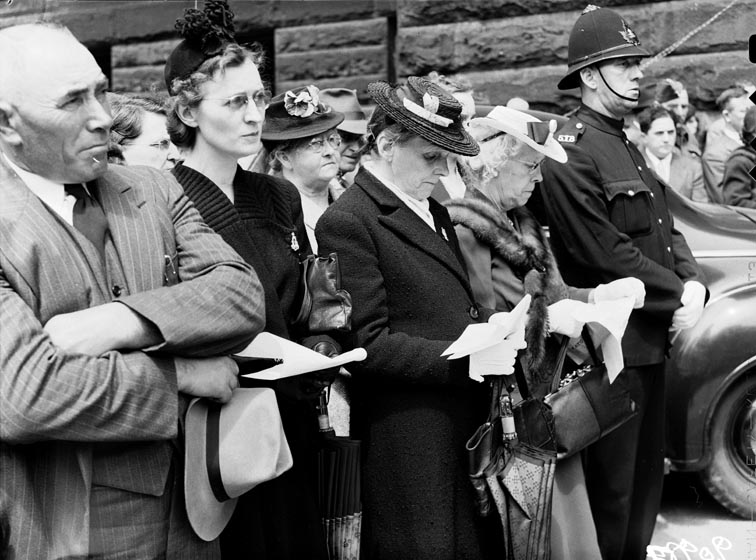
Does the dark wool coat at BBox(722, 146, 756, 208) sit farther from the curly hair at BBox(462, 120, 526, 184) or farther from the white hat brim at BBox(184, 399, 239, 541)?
the white hat brim at BBox(184, 399, 239, 541)

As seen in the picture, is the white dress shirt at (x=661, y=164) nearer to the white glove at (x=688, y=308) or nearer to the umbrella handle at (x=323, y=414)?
A: the white glove at (x=688, y=308)

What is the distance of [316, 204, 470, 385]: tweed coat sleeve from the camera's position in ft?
10.7

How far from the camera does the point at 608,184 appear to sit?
4371mm

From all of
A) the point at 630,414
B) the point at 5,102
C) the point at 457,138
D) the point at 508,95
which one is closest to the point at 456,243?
the point at 457,138

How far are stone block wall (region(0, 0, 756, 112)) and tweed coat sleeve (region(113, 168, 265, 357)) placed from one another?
664 cm

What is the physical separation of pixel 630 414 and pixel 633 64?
61.0 inches

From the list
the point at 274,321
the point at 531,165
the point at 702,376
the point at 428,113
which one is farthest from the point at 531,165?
the point at 702,376

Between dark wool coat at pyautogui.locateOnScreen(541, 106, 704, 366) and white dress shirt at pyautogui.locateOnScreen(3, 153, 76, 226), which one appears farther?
dark wool coat at pyautogui.locateOnScreen(541, 106, 704, 366)

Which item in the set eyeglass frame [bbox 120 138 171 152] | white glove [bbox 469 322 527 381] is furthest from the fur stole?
eyeglass frame [bbox 120 138 171 152]

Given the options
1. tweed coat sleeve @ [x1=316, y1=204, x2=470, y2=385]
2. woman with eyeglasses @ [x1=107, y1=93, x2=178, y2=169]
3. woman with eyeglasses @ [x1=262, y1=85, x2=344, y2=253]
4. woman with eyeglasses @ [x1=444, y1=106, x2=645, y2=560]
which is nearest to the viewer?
tweed coat sleeve @ [x1=316, y1=204, x2=470, y2=385]

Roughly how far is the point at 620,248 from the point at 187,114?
1.96m

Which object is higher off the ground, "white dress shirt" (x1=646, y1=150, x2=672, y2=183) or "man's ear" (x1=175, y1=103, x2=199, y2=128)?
"man's ear" (x1=175, y1=103, x2=199, y2=128)

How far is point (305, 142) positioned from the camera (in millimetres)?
4559

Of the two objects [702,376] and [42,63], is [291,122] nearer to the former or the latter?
[42,63]
